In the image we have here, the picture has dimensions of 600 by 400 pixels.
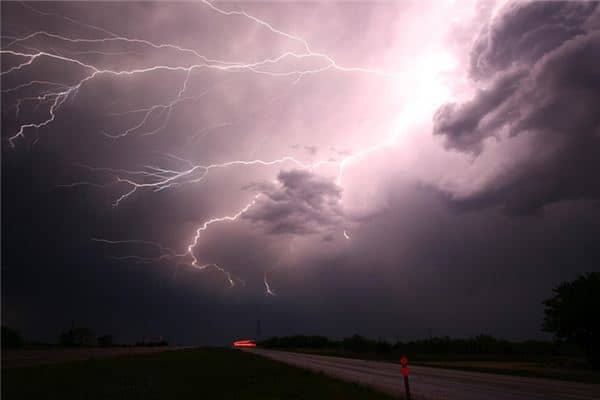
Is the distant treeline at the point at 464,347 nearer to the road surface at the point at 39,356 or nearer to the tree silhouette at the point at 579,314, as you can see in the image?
the tree silhouette at the point at 579,314

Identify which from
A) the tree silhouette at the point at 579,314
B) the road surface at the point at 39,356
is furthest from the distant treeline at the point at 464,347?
the road surface at the point at 39,356

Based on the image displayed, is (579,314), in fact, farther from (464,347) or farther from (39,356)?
(39,356)

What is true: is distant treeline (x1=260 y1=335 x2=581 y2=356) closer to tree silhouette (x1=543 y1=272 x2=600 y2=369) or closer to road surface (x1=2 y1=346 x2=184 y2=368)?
tree silhouette (x1=543 y1=272 x2=600 y2=369)

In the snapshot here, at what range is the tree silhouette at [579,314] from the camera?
28200 mm

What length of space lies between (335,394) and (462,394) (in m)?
4.06

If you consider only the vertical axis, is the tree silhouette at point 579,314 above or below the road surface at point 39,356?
above

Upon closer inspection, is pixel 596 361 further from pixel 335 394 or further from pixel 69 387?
pixel 69 387

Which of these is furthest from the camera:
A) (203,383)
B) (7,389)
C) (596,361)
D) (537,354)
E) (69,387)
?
(537,354)

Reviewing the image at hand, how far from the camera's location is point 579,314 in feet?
95.1

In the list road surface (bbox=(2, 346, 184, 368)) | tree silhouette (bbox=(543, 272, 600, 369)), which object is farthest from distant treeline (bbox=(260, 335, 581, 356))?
road surface (bbox=(2, 346, 184, 368))

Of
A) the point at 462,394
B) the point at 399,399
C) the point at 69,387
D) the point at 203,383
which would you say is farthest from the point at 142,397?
the point at 462,394

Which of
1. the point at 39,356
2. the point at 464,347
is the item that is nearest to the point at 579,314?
the point at 464,347

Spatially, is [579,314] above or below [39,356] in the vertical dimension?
above

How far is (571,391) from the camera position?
50.3 feet
